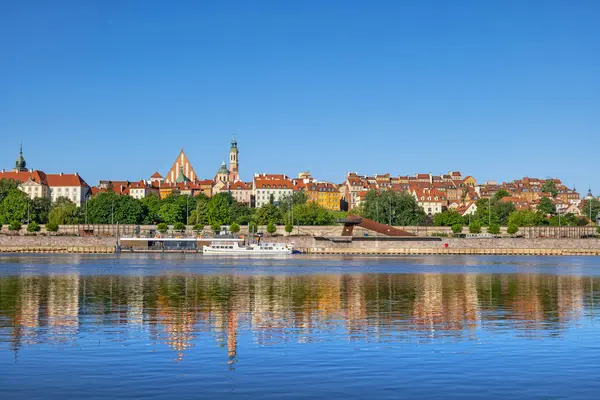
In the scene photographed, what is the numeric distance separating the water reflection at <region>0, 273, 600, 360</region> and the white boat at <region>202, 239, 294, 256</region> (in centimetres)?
4711

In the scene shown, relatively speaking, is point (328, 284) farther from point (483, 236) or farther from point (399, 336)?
point (483, 236)

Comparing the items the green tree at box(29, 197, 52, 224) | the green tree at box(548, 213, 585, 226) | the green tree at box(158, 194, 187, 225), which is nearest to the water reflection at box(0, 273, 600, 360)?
the green tree at box(548, 213, 585, 226)

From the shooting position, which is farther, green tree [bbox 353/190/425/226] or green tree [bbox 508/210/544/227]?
green tree [bbox 353/190/425/226]

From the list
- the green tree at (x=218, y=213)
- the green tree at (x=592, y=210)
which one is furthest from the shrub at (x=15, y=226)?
the green tree at (x=592, y=210)

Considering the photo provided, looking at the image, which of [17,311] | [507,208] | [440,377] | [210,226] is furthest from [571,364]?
[507,208]

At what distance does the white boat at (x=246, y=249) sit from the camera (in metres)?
92.8

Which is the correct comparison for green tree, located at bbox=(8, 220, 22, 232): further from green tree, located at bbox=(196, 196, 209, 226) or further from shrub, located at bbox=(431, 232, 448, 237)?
shrub, located at bbox=(431, 232, 448, 237)

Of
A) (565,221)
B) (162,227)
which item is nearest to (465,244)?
(565,221)

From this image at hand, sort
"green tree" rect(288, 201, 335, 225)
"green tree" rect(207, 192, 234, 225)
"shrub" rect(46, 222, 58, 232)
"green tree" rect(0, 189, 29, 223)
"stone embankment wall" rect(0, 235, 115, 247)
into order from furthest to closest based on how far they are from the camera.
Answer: "green tree" rect(207, 192, 234, 225)
"green tree" rect(288, 201, 335, 225)
"green tree" rect(0, 189, 29, 223)
"shrub" rect(46, 222, 58, 232)
"stone embankment wall" rect(0, 235, 115, 247)

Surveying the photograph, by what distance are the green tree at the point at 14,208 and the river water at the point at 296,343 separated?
299 ft

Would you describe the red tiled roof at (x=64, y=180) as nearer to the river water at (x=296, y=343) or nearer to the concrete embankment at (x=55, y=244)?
the concrete embankment at (x=55, y=244)

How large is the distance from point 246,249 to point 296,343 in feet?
244

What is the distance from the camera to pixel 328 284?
41.8 meters

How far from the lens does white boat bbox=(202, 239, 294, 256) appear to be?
304 feet
